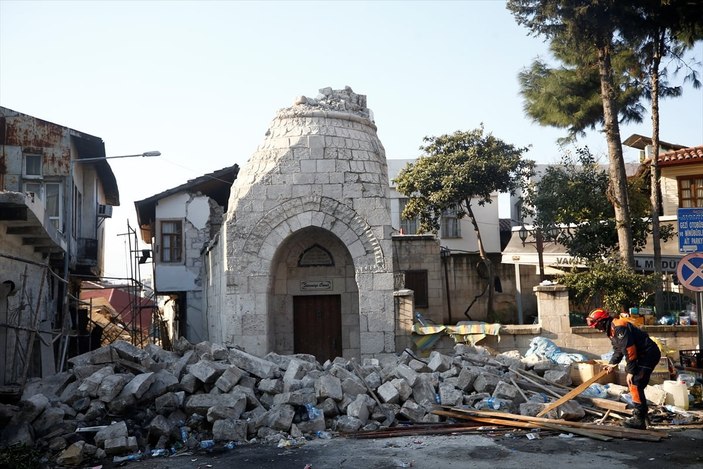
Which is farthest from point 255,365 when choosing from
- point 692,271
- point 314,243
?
point 692,271

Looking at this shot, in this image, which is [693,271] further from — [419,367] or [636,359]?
[419,367]

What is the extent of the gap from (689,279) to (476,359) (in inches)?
155

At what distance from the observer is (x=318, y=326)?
1562 cm

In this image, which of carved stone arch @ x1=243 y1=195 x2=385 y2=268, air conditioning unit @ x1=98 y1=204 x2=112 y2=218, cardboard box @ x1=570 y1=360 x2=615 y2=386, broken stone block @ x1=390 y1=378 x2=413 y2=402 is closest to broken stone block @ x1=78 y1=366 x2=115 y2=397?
broken stone block @ x1=390 y1=378 x2=413 y2=402

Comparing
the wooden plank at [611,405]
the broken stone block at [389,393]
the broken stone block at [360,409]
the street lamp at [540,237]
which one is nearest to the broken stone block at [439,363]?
the broken stone block at [389,393]

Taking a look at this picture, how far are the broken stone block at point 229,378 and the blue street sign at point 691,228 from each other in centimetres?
704

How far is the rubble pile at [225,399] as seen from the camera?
9312 mm

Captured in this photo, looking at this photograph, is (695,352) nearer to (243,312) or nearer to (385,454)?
(385,454)

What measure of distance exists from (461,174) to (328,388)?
1338cm

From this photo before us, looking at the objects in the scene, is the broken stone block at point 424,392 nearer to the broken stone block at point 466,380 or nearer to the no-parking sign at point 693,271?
the broken stone block at point 466,380

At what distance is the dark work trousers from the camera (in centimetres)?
953

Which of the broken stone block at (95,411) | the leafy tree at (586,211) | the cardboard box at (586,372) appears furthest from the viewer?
the leafy tree at (586,211)

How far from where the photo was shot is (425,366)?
473 inches

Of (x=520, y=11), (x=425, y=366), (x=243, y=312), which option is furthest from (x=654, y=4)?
(x=243, y=312)
